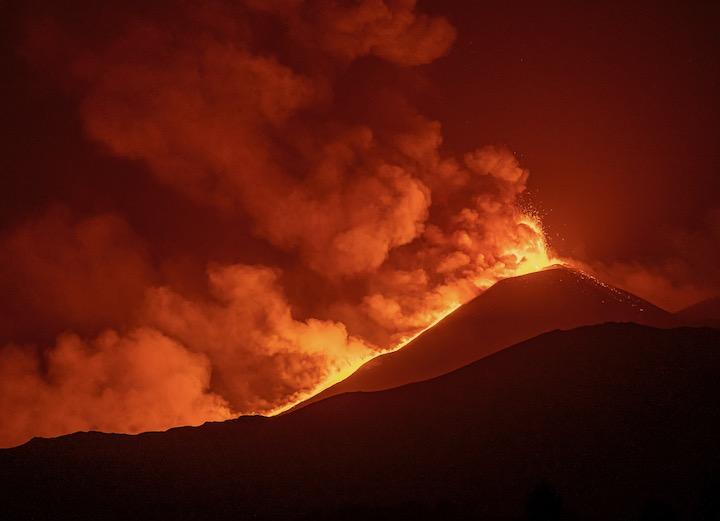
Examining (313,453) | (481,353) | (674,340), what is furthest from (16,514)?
(674,340)

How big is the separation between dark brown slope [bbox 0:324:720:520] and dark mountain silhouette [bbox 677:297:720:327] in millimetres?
7137

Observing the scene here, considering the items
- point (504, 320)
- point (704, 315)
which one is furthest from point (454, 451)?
point (704, 315)

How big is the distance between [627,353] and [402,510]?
598 inches

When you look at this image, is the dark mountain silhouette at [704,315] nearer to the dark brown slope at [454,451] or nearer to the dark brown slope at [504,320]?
the dark brown slope at [504,320]

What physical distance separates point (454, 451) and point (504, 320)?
14488 millimetres

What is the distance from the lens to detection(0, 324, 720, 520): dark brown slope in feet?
67.7

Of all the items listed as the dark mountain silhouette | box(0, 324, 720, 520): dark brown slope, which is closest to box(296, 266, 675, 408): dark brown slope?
the dark mountain silhouette

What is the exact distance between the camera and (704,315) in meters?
40.8

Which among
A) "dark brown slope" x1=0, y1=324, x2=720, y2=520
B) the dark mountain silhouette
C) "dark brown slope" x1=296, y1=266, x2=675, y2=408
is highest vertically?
"dark brown slope" x1=296, y1=266, x2=675, y2=408

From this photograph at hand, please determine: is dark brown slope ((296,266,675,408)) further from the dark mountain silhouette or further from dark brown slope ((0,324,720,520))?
dark brown slope ((0,324,720,520))

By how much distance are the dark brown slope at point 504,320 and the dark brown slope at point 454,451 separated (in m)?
3.11

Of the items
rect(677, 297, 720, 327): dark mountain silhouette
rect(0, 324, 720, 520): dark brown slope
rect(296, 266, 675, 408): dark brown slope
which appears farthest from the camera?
rect(677, 297, 720, 327): dark mountain silhouette

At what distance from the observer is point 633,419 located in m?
24.1

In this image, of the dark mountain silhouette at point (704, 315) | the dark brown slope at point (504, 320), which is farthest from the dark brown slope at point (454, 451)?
the dark mountain silhouette at point (704, 315)
